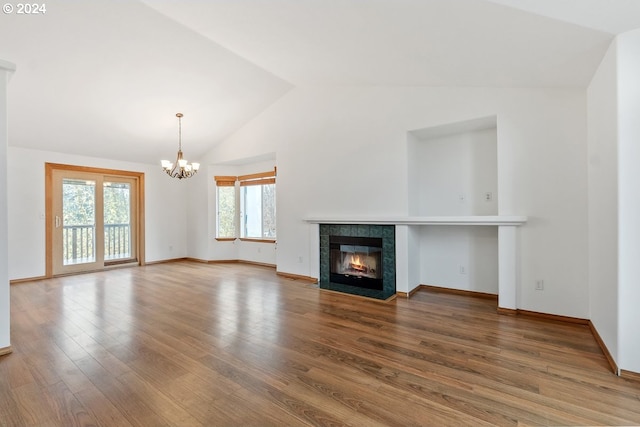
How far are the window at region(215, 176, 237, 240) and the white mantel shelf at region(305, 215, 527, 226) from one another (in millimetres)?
2871

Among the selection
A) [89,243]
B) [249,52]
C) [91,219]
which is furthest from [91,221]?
[249,52]

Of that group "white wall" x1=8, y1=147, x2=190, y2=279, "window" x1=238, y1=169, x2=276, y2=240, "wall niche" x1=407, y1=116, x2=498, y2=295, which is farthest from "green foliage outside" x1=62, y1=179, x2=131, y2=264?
"wall niche" x1=407, y1=116, x2=498, y2=295

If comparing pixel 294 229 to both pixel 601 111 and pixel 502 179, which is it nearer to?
pixel 502 179

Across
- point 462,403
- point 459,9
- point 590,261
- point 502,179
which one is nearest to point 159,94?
point 459,9

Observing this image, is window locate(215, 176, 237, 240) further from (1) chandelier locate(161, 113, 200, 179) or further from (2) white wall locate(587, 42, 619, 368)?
(2) white wall locate(587, 42, 619, 368)

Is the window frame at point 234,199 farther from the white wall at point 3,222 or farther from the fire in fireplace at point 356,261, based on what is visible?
the white wall at point 3,222

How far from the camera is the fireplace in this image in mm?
4219

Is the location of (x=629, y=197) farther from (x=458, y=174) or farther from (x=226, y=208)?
(x=226, y=208)

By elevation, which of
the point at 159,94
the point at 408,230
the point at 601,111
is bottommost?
the point at 408,230

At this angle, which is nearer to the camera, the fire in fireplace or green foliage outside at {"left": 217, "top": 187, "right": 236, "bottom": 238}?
the fire in fireplace

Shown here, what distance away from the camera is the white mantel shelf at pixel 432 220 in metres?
3.30

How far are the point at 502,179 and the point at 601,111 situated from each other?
42.9 inches

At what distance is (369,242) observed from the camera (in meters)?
4.45

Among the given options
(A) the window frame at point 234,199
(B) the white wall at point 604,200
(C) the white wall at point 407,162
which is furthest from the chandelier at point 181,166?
(B) the white wall at point 604,200
